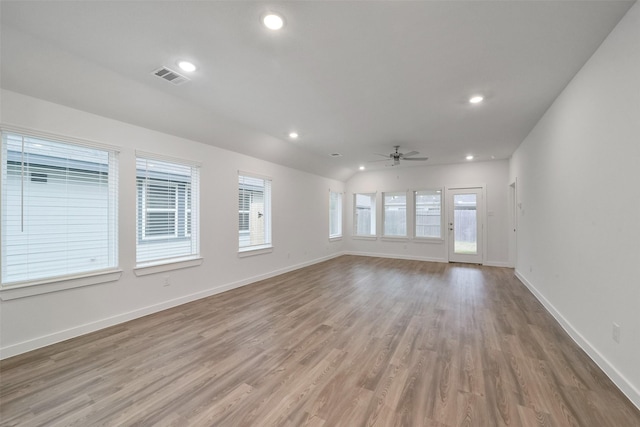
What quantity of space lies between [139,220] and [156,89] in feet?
5.66

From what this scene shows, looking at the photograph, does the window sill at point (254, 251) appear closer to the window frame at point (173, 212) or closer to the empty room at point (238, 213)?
the empty room at point (238, 213)

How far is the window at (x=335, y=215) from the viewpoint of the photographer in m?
8.45

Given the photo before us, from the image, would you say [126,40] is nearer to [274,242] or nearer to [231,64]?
[231,64]

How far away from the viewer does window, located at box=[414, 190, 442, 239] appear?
7.70m

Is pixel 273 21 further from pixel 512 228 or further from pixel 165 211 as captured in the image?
pixel 512 228

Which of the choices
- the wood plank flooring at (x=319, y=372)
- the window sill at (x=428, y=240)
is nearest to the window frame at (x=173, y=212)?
the wood plank flooring at (x=319, y=372)

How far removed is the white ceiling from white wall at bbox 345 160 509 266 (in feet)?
10.6

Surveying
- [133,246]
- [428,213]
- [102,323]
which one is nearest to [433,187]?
[428,213]

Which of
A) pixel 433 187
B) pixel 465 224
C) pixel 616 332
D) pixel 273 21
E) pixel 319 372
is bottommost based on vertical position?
pixel 319 372

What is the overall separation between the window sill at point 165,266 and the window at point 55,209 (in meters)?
0.30

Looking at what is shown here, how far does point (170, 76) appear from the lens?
9.05 feet

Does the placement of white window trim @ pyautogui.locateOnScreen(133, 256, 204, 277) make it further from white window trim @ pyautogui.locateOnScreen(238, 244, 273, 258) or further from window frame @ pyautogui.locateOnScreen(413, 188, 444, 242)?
window frame @ pyautogui.locateOnScreen(413, 188, 444, 242)

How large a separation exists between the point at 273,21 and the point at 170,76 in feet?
4.81

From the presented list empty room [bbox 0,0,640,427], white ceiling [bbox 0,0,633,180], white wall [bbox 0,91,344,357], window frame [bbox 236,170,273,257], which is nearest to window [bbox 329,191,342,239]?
white wall [bbox 0,91,344,357]
